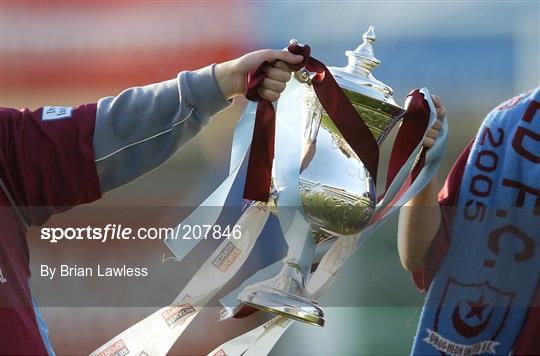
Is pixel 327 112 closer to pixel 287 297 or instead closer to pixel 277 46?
pixel 287 297

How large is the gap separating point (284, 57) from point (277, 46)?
38.6 inches

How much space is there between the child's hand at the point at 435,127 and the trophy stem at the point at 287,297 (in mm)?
230

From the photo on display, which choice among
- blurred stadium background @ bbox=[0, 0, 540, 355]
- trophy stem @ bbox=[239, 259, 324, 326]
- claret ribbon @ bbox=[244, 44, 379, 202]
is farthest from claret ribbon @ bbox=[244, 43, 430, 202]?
blurred stadium background @ bbox=[0, 0, 540, 355]

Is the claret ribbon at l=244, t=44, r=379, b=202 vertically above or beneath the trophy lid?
beneath

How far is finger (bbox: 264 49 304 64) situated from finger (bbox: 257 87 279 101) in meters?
0.04

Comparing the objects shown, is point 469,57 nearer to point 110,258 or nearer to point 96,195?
point 110,258

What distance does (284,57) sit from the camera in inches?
42.7

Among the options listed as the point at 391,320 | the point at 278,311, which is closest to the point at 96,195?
the point at 278,311

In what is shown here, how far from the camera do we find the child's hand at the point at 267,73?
1088mm

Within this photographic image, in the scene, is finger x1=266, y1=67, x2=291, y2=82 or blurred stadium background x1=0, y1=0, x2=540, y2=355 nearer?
finger x1=266, y1=67, x2=291, y2=82

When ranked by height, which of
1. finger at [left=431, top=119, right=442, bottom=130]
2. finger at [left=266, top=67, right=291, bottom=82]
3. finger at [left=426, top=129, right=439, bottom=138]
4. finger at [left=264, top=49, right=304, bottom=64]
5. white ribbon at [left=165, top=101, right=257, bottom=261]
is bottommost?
white ribbon at [left=165, top=101, right=257, bottom=261]

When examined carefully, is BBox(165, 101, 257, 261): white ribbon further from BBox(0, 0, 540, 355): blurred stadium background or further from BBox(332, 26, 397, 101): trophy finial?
BBox(0, 0, 540, 355): blurred stadium background

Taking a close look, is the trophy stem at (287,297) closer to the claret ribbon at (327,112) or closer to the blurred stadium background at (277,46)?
the claret ribbon at (327,112)

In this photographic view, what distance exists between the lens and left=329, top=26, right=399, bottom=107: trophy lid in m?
1.12
